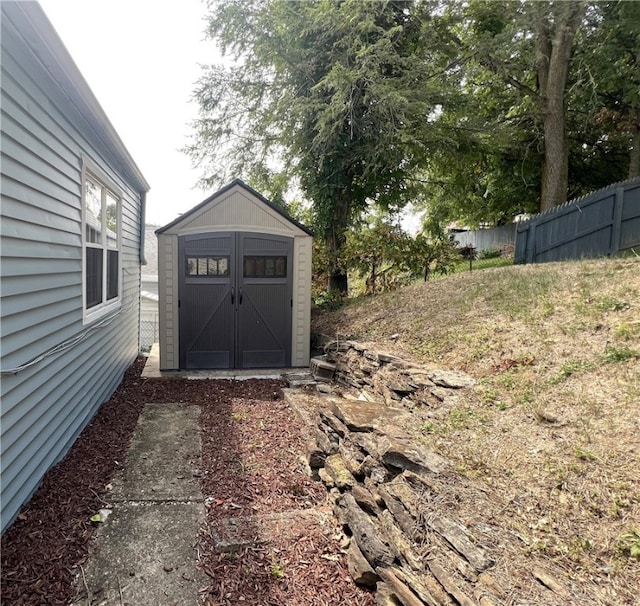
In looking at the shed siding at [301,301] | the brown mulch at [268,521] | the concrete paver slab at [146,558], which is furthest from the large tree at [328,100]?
the concrete paver slab at [146,558]

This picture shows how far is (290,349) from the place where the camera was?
7.07 metres

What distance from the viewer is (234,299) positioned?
674 centimetres

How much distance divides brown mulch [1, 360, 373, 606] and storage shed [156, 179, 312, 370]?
6.15 ft

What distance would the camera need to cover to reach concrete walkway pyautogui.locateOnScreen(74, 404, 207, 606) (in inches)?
87.5

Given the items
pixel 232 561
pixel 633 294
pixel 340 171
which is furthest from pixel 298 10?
pixel 232 561

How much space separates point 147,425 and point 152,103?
703cm

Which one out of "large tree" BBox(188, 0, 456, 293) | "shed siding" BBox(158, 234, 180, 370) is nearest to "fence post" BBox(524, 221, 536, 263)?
"large tree" BBox(188, 0, 456, 293)

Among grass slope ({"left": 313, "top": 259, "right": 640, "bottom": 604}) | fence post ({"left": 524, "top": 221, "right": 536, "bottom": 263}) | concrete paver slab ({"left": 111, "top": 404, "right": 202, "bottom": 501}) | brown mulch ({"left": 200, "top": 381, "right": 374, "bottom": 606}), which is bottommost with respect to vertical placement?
brown mulch ({"left": 200, "top": 381, "right": 374, "bottom": 606})

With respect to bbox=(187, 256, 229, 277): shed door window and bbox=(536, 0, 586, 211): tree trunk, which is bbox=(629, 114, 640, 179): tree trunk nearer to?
bbox=(536, 0, 586, 211): tree trunk

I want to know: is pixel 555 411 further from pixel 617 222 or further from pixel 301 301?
pixel 617 222

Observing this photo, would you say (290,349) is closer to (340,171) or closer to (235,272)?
(235,272)

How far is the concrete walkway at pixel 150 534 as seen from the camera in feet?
7.29

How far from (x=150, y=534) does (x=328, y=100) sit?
29.0ft

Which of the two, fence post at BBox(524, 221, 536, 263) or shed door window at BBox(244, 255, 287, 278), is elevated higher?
fence post at BBox(524, 221, 536, 263)
